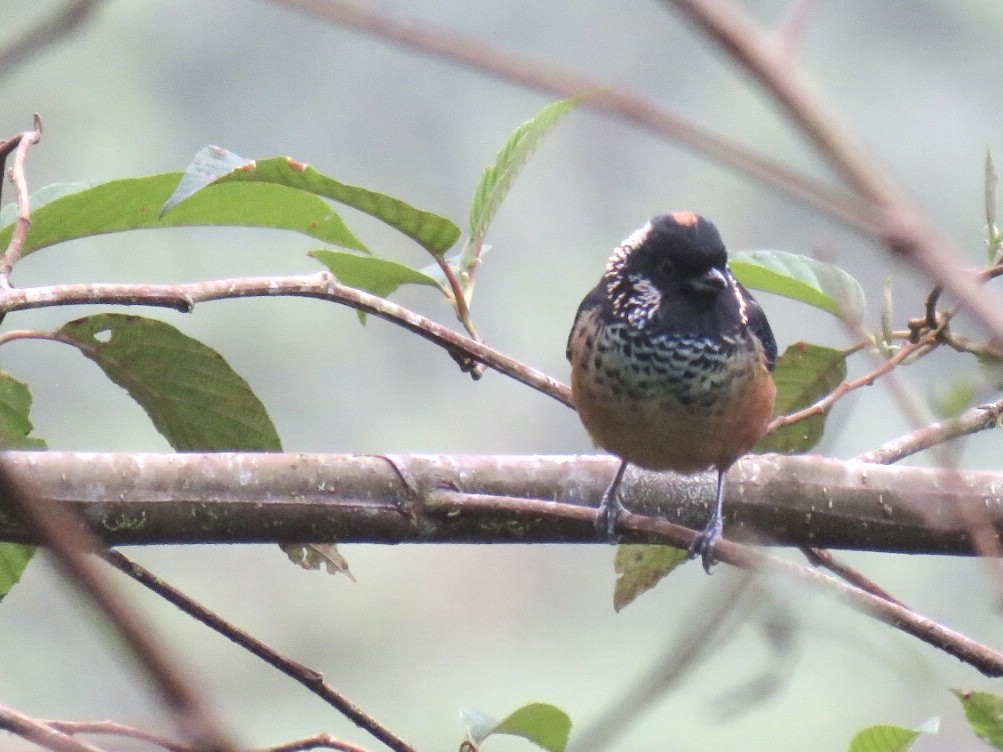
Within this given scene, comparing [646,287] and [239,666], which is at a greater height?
[239,666]

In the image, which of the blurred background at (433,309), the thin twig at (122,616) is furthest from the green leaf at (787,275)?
the blurred background at (433,309)

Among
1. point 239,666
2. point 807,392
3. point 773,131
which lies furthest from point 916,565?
point 807,392

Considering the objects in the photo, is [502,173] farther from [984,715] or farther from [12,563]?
[984,715]

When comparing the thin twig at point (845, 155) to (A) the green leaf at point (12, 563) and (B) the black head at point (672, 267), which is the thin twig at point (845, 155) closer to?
(A) the green leaf at point (12, 563)

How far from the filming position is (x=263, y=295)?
2.25 metres

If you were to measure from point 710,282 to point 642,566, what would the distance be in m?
0.91

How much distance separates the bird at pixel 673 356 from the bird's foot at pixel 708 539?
0.50 meters

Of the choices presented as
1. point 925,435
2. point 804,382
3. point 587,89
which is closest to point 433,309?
point 804,382

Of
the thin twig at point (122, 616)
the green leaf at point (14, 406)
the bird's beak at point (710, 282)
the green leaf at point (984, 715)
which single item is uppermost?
the bird's beak at point (710, 282)

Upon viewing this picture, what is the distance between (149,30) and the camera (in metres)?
10.9

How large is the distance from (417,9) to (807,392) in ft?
28.9

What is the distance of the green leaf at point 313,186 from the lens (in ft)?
6.86

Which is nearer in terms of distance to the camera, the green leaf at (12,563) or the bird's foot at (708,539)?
the bird's foot at (708,539)

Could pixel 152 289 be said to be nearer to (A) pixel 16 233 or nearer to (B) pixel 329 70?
(A) pixel 16 233
